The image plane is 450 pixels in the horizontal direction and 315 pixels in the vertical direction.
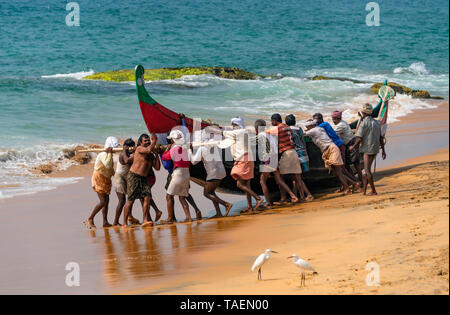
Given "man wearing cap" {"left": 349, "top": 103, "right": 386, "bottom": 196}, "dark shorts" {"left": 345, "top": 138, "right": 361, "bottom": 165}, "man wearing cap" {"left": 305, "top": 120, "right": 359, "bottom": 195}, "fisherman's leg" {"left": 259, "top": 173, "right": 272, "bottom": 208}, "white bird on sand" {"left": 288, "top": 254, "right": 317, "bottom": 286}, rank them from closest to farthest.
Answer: "white bird on sand" {"left": 288, "top": 254, "right": 317, "bottom": 286} → "man wearing cap" {"left": 349, "top": 103, "right": 386, "bottom": 196} → "fisherman's leg" {"left": 259, "top": 173, "right": 272, "bottom": 208} → "man wearing cap" {"left": 305, "top": 120, "right": 359, "bottom": 195} → "dark shorts" {"left": 345, "top": 138, "right": 361, "bottom": 165}

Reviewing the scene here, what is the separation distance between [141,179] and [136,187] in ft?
0.44

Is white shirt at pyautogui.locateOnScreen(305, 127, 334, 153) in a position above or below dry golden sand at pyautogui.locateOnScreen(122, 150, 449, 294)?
above

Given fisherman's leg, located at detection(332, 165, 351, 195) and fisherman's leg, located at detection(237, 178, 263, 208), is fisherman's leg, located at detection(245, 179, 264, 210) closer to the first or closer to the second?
fisherman's leg, located at detection(237, 178, 263, 208)

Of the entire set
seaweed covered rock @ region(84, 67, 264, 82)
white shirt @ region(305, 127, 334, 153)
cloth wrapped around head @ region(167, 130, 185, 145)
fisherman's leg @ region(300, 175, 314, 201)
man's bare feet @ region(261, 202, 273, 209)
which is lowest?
man's bare feet @ region(261, 202, 273, 209)

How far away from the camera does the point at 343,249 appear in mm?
6352

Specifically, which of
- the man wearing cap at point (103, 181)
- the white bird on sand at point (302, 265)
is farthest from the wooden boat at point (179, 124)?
the white bird on sand at point (302, 265)

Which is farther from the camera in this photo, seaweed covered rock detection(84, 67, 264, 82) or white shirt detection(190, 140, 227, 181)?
seaweed covered rock detection(84, 67, 264, 82)

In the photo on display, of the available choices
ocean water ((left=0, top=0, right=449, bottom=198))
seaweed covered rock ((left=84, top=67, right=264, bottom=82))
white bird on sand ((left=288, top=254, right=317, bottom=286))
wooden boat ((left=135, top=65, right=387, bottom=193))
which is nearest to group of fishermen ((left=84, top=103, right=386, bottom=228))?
wooden boat ((left=135, top=65, right=387, bottom=193))

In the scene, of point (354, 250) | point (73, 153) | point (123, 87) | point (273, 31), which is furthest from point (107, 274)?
point (273, 31)

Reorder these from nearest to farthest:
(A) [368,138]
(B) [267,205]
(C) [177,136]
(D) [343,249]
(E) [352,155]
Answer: (D) [343,249] → (C) [177,136] → (A) [368,138] → (B) [267,205] → (E) [352,155]

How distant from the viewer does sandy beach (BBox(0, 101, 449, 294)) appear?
558cm

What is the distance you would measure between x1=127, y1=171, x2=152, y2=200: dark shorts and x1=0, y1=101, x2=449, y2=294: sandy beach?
50 cm

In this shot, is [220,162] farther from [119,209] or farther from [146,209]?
[119,209]

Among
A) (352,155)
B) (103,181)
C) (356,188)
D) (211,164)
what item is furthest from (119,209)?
(352,155)
